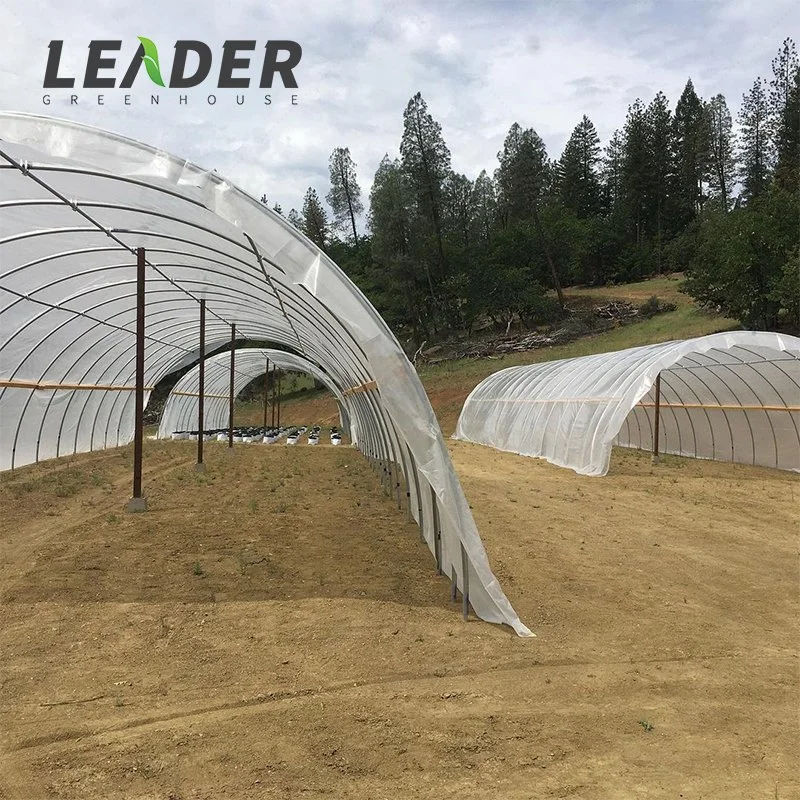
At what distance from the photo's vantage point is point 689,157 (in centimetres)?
6438

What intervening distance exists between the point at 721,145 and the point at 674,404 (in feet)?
171

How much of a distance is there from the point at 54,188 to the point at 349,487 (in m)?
7.81

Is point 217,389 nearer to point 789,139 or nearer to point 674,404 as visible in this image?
point 674,404

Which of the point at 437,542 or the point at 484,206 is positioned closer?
the point at 437,542

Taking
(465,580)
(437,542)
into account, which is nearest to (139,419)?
(437,542)

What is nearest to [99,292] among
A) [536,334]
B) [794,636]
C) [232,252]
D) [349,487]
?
[232,252]

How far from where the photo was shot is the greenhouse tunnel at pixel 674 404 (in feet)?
48.9

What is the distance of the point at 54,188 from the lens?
7.19 meters

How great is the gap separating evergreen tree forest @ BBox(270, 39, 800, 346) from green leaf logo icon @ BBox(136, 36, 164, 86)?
2845 centimetres

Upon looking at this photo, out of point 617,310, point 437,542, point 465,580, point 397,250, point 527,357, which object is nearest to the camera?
point 465,580

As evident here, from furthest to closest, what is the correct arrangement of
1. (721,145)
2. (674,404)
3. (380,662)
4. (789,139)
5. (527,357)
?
(721,145) → (789,139) → (527,357) → (674,404) → (380,662)

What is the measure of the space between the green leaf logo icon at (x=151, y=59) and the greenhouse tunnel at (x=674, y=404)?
10847 mm

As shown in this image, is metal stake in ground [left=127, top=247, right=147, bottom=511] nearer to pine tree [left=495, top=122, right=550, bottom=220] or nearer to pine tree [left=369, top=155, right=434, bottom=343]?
pine tree [left=369, top=155, right=434, bottom=343]

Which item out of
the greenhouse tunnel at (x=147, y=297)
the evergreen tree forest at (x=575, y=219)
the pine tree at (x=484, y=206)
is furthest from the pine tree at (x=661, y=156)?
the greenhouse tunnel at (x=147, y=297)
